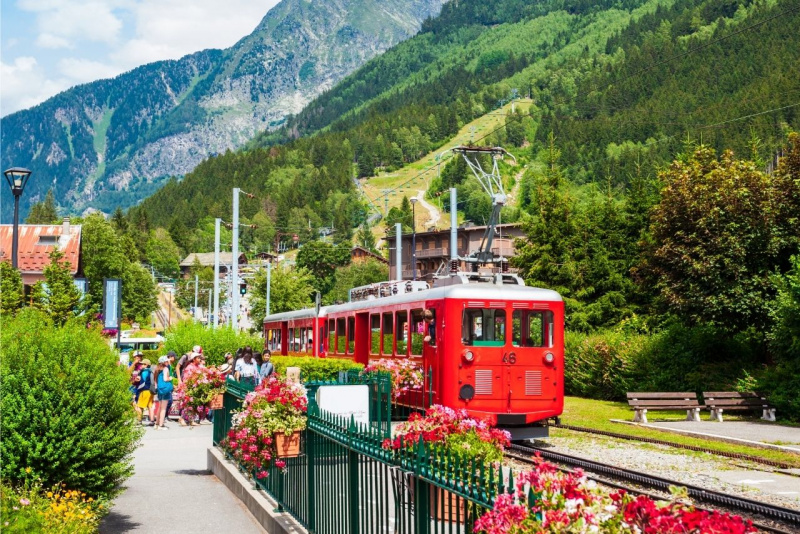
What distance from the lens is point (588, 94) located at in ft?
627

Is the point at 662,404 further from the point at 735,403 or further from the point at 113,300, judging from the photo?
the point at 113,300

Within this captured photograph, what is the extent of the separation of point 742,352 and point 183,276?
152505 millimetres

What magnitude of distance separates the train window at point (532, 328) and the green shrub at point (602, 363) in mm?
10067

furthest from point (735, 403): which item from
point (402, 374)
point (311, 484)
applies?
point (311, 484)

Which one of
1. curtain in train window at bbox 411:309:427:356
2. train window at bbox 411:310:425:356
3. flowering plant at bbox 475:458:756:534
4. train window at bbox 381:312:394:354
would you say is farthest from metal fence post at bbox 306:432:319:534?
train window at bbox 381:312:394:354

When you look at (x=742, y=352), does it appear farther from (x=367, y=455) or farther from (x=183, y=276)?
(x=183, y=276)

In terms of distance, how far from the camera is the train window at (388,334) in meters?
20.6

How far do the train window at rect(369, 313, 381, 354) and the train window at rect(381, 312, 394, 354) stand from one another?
0.47 metres

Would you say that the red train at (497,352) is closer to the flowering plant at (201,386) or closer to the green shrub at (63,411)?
the flowering plant at (201,386)

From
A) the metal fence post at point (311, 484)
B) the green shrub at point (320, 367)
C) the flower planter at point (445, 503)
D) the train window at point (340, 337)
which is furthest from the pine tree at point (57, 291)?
the flower planter at point (445, 503)

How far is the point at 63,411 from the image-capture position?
8117mm

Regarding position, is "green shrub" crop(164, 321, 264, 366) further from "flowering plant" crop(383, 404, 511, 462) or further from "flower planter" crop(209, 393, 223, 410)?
"flowering plant" crop(383, 404, 511, 462)

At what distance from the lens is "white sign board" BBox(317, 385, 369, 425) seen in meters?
10.8

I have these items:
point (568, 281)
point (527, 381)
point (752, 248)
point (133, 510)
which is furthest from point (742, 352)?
point (133, 510)
